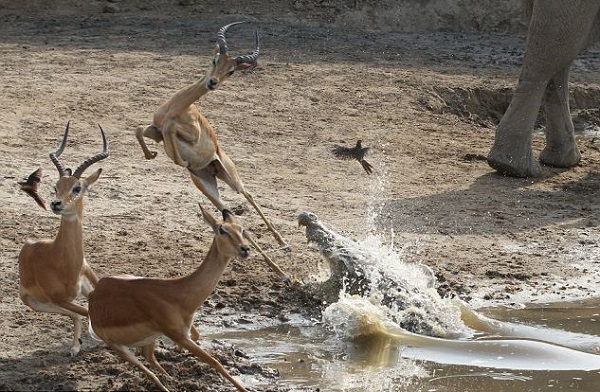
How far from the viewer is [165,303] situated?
7148 millimetres

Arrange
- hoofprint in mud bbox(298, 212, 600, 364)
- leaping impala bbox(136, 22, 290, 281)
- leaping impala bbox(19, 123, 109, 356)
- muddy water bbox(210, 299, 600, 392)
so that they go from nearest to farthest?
leaping impala bbox(19, 123, 109, 356)
muddy water bbox(210, 299, 600, 392)
leaping impala bbox(136, 22, 290, 281)
hoofprint in mud bbox(298, 212, 600, 364)

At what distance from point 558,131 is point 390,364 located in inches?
209

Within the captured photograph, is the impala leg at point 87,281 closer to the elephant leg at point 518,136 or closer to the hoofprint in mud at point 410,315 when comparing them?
the hoofprint in mud at point 410,315

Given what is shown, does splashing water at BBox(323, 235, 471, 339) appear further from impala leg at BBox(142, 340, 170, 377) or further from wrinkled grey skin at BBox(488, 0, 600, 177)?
wrinkled grey skin at BBox(488, 0, 600, 177)

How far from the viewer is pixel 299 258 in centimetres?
1030

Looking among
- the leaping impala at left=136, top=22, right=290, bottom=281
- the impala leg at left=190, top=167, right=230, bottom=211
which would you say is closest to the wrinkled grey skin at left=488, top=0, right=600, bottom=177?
the leaping impala at left=136, top=22, right=290, bottom=281

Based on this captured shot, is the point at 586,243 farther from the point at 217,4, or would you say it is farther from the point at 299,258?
the point at 217,4

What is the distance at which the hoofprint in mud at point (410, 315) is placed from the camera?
891cm

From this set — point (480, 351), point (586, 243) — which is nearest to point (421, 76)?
point (586, 243)

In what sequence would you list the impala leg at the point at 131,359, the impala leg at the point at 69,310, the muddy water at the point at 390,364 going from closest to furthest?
the impala leg at the point at 131,359 → the impala leg at the point at 69,310 → the muddy water at the point at 390,364

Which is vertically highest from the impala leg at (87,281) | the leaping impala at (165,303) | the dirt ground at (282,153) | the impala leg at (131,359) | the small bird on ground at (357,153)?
the small bird on ground at (357,153)

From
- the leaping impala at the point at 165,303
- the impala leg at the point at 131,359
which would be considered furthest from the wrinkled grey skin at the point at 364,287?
the impala leg at the point at 131,359

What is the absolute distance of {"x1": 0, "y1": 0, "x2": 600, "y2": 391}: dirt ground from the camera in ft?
31.8

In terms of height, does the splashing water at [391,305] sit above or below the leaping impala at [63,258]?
below
